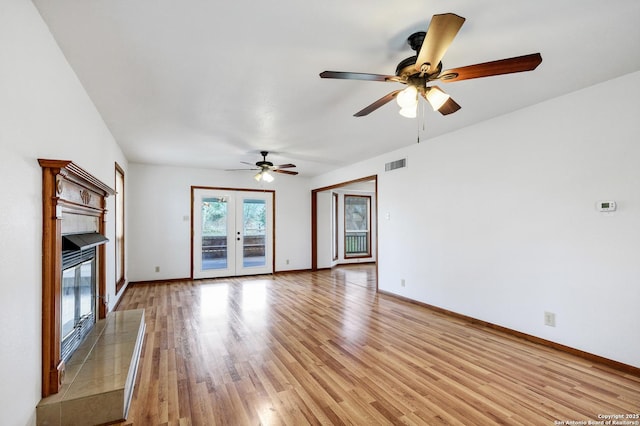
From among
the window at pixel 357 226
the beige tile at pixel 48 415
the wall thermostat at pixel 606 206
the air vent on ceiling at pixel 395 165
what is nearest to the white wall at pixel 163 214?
the window at pixel 357 226

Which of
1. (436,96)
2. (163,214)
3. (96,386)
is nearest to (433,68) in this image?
(436,96)

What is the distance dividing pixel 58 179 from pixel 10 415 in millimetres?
1360

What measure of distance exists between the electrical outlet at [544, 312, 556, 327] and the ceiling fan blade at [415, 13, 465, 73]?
2.93m

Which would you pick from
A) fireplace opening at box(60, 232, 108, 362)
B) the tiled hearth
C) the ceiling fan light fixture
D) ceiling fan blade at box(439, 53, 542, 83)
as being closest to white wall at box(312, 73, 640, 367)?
ceiling fan blade at box(439, 53, 542, 83)

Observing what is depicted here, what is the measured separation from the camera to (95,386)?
81.3 inches

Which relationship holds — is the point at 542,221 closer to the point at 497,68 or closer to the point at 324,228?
the point at 497,68

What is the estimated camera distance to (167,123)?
12.6 feet

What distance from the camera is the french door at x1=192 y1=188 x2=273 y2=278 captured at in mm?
7070

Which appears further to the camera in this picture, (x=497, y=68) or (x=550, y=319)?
(x=550, y=319)

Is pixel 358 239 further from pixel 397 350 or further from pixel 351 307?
pixel 397 350

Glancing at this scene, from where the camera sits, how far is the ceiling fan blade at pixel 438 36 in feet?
4.94

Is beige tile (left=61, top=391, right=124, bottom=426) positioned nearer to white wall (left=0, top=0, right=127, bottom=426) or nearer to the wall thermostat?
white wall (left=0, top=0, right=127, bottom=426)

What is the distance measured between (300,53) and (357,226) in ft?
25.3

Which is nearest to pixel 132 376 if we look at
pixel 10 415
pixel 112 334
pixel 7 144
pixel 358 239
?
pixel 112 334
